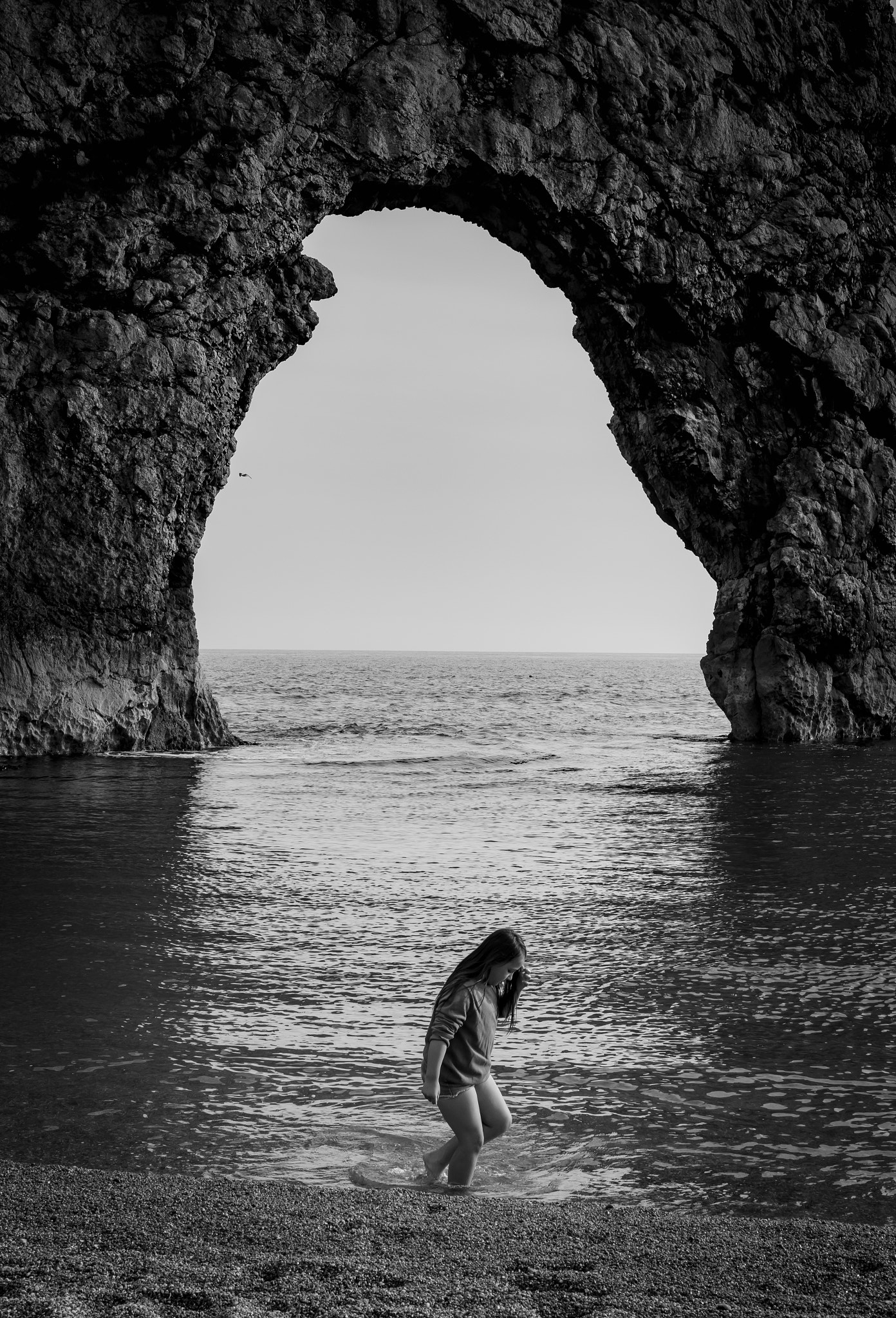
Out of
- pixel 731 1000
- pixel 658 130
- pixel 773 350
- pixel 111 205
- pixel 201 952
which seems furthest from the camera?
pixel 773 350

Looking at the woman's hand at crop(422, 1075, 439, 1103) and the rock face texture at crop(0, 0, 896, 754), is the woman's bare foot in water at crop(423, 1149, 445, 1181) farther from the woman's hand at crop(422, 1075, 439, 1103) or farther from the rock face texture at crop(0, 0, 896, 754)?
the rock face texture at crop(0, 0, 896, 754)

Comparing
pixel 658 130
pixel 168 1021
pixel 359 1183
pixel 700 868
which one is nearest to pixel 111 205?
pixel 658 130

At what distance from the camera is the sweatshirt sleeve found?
232 inches

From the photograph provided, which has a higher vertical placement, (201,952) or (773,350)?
(773,350)

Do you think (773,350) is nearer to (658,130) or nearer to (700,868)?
(658,130)

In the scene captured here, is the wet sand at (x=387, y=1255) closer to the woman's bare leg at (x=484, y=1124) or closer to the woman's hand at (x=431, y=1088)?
the woman's bare leg at (x=484, y=1124)

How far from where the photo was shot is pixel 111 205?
2750cm

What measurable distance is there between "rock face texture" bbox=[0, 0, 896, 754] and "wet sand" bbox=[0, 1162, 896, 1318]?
77.9 feet

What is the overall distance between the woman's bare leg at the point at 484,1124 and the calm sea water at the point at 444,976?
0.81ft

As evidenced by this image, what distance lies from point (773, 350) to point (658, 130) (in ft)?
25.5

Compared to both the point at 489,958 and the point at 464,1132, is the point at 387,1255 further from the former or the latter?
the point at 489,958

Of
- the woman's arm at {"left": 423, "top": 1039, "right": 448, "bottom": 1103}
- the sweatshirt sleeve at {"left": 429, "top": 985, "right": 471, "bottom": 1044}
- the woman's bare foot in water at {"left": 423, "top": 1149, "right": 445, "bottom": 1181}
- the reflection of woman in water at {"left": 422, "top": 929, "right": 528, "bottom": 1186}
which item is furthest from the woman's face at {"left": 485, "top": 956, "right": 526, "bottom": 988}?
the woman's bare foot in water at {"left": 423, "top": 1149, "right": 445, "bottom": 1181}

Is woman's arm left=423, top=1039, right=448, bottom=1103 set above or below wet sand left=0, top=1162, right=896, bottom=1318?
above

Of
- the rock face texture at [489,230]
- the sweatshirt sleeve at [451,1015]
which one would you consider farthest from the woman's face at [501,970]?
the rock face texture at [489,230]
